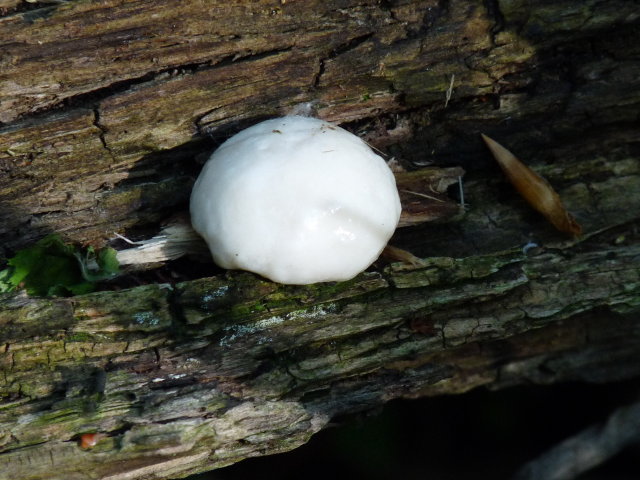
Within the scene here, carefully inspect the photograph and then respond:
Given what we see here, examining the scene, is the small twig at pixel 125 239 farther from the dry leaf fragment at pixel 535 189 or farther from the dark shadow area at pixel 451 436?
the dry leaf fragment at pixel 535 189

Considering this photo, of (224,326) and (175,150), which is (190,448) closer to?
(224,326)

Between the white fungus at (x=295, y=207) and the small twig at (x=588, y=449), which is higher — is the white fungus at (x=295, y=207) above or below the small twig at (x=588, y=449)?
above

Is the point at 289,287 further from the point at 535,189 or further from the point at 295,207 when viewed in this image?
the point at 535,189

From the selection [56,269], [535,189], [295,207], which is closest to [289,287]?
[295,207]

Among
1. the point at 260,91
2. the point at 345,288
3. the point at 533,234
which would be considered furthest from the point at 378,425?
the point at 260,91

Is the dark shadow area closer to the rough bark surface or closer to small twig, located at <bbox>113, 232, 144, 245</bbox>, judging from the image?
the rough bark surface

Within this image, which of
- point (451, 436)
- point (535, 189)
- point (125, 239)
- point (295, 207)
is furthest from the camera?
point (451, 436)

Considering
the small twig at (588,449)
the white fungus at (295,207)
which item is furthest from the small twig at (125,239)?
→ the small twig at (588,449)
